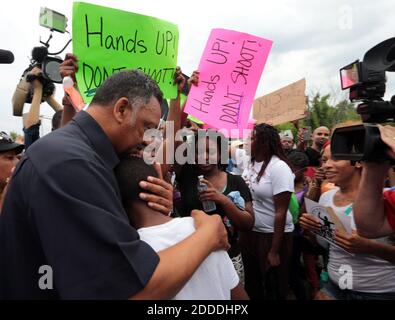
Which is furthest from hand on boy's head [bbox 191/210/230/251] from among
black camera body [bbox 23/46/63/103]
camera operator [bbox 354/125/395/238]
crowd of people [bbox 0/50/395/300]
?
black camera body [bbox 23/46/63/103]

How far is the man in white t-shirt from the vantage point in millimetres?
1152

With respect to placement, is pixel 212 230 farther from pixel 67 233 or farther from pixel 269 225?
pixel 269 225

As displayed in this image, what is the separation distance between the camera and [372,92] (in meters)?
1.44

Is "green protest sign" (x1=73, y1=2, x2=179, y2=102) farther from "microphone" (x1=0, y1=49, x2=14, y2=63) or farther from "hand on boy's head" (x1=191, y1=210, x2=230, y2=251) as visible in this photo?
"hand on boy's head" (x1=191, y1=210, x2=230, y2=251)

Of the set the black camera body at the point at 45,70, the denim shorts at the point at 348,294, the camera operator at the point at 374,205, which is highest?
the black camera body at the point at 45,70

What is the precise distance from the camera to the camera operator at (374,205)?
172 centimetres

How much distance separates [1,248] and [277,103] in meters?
4.22


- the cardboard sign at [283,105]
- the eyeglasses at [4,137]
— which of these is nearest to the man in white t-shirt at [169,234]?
the eyeglasses at [4,137]

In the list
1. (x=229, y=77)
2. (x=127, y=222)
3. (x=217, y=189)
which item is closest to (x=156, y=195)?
(x=127, y=222)

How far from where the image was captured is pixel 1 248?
1.06 meters

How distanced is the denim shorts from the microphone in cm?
206

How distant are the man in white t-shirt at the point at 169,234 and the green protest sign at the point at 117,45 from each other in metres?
0.94

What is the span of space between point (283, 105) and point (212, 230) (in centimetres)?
386

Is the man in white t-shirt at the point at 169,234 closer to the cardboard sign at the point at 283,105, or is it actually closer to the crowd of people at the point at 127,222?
the crowd of people at the point at 127,222
